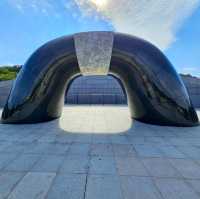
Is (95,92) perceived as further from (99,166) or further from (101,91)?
(99,166)

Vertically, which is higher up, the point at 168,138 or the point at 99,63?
the point at 99,63

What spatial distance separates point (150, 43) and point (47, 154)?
510 centimetres

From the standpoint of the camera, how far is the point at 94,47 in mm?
6582

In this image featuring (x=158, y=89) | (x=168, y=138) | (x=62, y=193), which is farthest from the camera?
(x=158, y=89)

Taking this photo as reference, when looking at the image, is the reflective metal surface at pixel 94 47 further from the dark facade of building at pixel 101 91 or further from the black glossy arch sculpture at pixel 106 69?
the dark facade of building at pixel 101 91

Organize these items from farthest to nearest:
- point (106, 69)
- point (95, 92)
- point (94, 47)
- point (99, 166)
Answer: point (95, 92)
point (106, 69)
point (94, 47)
point (99, 166)

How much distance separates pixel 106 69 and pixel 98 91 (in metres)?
12.4

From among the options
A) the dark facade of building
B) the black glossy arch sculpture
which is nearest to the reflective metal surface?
the black glossy arch sculpture

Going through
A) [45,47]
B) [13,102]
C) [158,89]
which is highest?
[45,47]

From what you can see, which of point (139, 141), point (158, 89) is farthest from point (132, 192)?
point (158, 89)

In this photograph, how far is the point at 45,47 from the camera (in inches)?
272

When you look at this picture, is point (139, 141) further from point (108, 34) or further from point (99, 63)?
point (108, 34)

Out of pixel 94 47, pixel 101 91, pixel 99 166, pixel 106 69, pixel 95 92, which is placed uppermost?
pixel 94 47

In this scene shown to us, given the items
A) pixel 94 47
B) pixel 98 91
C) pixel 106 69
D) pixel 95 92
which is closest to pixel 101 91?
pixel 98 91
